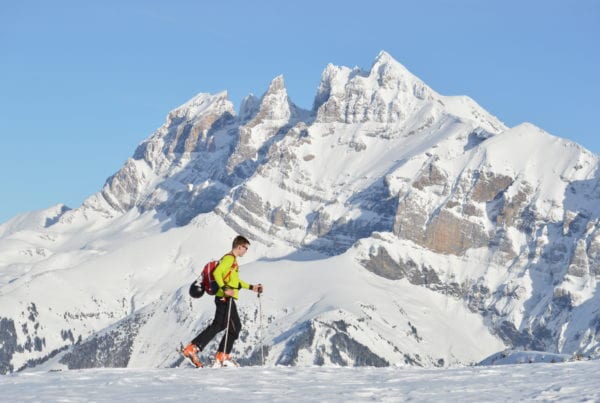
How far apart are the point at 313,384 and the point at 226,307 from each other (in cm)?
709

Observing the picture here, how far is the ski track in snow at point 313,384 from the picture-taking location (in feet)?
85.8

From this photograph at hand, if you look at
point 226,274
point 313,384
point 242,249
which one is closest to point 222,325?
point 226,274

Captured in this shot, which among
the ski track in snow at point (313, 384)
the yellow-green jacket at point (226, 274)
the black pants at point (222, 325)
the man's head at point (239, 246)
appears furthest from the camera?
the black pants at point (222, 325)

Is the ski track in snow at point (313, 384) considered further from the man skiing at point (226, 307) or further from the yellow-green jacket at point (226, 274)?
the yellow-green jacket at point (226, 274)

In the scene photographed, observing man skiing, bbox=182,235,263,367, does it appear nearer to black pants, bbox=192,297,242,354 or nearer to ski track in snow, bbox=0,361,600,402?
black pants, bbox=192,297,242,354

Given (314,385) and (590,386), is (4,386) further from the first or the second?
(590,386)

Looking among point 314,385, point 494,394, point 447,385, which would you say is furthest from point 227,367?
point 494,394

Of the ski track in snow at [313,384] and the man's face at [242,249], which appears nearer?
the ski track in snow at [313,384]

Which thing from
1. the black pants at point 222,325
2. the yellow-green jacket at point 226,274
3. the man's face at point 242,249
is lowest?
the black pants at point 222,325

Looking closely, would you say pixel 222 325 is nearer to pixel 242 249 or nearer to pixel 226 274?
pixel 226 274

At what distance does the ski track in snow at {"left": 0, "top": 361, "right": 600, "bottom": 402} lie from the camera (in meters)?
26.1

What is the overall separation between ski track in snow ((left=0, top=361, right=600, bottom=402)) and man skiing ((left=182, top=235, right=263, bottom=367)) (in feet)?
4.48

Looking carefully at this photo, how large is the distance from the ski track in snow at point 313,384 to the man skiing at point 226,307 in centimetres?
137

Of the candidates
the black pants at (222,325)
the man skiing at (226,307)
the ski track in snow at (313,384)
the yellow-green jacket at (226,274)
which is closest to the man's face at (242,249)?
the man skiing at (226,307)
